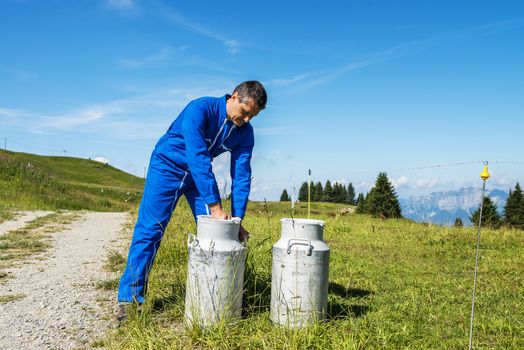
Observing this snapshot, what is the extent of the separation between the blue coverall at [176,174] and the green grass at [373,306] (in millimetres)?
330

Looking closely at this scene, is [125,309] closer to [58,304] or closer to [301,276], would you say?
[58,304]

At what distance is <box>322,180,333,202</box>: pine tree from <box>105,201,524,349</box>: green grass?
273 feet

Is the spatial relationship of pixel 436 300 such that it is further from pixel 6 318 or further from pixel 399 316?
pixel 6 318

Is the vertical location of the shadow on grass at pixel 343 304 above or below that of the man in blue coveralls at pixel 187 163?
below

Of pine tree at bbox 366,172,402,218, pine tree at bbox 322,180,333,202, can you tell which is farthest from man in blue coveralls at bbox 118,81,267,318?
pine tree at bbox 322,180,333,202

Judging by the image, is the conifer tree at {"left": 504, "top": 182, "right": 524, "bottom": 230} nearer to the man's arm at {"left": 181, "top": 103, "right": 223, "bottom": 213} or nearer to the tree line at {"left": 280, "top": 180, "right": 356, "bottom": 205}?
the tree line at {"left": 280, "top": 180, "right": 356, "bottom": 205}

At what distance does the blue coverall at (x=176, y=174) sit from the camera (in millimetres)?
3674

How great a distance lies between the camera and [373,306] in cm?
421

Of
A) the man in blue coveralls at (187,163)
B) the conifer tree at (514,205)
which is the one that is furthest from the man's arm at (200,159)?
the conifer tree at (514,205)

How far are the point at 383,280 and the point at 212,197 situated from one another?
2879 mm

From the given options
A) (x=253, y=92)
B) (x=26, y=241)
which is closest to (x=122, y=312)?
(x=253, y=92)

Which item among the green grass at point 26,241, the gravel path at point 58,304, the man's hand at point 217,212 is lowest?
the gravel path at point 58,304

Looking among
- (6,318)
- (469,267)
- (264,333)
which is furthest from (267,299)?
(469,267)

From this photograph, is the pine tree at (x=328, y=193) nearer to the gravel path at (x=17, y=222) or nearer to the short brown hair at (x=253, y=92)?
the gravel path at (x=17, y=222)
